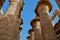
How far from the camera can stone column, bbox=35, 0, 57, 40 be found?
6.82 m

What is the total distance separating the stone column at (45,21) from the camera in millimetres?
6824

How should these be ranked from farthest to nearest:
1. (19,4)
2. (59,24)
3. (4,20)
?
(19,4) → (59,24) → (4,20)

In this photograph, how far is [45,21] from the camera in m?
7.63

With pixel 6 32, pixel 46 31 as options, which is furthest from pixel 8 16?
pixel 46 31

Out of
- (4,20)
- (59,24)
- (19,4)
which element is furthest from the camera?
(19,4)

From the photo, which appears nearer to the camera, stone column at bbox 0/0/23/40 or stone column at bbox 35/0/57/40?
stone column at bbox 0/0/23/40

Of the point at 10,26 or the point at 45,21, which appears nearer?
the point at 10,26

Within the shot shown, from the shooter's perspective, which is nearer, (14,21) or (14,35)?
(14,35)

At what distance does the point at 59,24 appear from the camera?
25.0 feet

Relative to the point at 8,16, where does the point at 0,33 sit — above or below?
below

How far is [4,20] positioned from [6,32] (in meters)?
0.72

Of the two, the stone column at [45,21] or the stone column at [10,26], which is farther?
the stone column at [45,21]

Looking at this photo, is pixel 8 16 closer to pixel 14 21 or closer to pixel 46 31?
pixel 14 21

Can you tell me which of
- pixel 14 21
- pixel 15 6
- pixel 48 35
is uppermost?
pixel 15 6
